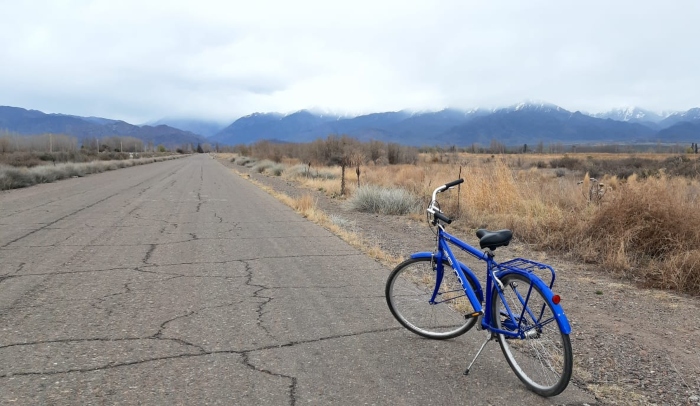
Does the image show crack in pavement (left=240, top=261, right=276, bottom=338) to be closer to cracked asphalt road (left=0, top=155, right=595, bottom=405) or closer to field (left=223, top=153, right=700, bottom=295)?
cracked asphalt road (left=0, top=155, right=595, bottom=405)

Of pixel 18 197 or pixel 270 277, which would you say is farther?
pixel 18 197

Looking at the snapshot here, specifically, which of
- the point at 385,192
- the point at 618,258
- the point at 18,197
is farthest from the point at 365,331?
the point at 18,197

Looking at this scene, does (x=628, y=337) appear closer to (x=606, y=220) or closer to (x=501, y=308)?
(x=501, y=308)

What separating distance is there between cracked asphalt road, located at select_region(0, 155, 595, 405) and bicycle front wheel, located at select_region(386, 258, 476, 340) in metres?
0.19

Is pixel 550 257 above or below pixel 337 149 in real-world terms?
below

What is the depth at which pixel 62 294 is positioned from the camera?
5414 mm

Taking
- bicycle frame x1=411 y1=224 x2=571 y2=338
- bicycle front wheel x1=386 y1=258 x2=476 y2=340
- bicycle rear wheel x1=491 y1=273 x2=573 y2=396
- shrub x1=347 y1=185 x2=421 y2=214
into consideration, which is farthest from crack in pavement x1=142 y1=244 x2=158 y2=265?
shrub x1=347 y1=185 x2=421 y2=214

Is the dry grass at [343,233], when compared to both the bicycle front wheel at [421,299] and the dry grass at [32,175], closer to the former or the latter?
the bicycle front wheel at [421,299]

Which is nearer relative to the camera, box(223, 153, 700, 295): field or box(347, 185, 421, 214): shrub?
box(223, 153, 700, 295): field

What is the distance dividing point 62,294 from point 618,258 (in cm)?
780

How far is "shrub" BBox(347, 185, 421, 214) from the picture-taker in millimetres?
14852

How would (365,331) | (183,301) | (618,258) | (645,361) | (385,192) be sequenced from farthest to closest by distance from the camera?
(385,192) → (618,258) → (183,301) → (365,331) → (645,361)

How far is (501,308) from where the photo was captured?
372 cm

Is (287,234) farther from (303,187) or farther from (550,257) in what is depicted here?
(303,187)
